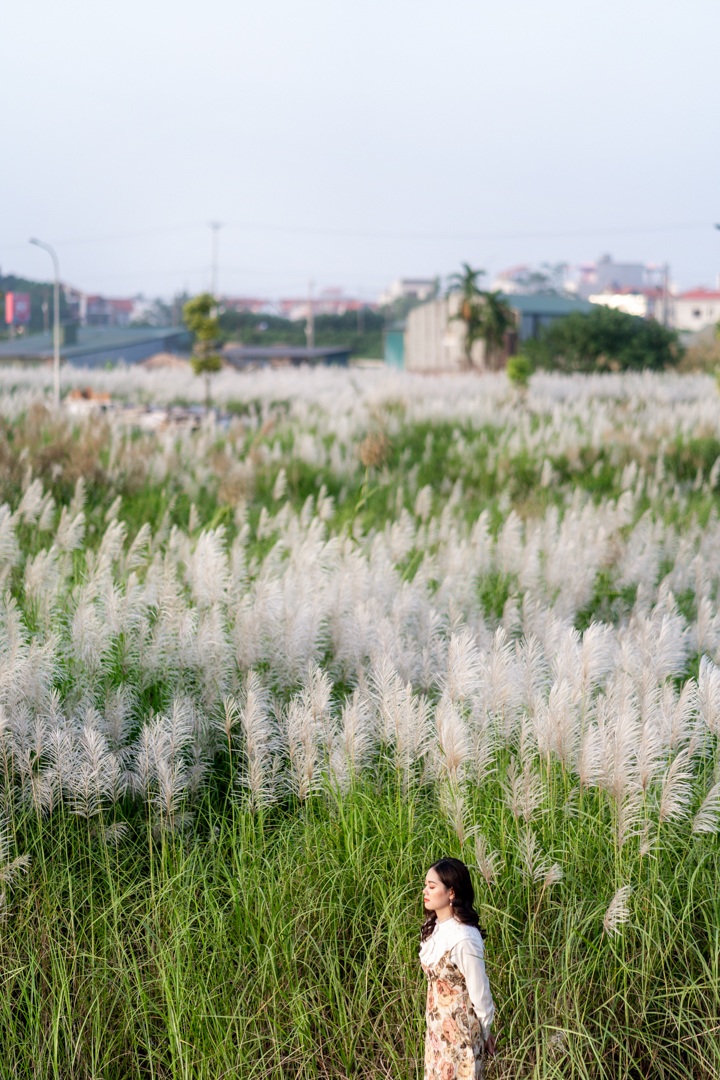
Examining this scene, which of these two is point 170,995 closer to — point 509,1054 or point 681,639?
A: point 509,1054

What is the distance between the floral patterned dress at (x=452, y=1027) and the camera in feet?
8.62

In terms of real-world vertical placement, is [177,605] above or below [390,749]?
above

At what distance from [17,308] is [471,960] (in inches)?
1080

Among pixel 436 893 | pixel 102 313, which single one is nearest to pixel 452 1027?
pixel 436 893

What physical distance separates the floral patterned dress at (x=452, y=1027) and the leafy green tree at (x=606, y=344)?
36361 millimetres

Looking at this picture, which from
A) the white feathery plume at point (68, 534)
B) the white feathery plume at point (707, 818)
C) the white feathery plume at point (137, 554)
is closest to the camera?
the white feathery plume at point (707, 818)

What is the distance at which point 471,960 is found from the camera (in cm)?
259

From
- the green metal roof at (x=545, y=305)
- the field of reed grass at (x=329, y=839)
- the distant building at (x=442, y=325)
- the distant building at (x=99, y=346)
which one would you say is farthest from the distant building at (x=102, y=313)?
the field of reed grass at (x=329, y=839)

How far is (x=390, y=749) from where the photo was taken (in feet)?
13.4

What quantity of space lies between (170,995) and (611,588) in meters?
4.11

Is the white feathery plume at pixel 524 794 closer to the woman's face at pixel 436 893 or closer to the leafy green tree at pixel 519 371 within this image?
the woman's face at pixel 436 893

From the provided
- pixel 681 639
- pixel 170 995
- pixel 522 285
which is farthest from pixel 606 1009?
pixel 522 285

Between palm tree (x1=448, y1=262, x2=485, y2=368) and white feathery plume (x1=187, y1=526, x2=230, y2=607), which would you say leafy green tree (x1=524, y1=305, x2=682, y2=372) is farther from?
white feathery plume (x1=187, y1=526, x2=230, y2=607)

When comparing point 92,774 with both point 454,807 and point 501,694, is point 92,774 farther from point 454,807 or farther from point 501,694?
point 501,694
